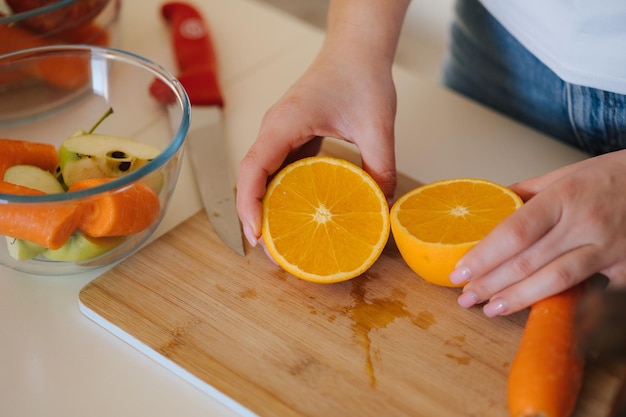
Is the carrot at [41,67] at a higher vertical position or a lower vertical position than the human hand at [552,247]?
higher

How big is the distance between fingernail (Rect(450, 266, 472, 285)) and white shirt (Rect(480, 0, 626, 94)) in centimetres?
45

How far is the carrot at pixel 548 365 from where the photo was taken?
0.74m

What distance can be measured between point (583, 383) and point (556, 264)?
147mm

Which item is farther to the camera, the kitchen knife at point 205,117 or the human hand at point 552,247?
the kitchen knife at point 205,117

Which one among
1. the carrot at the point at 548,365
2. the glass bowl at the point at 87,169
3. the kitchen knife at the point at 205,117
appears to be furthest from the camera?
the kitchen knife at the point at 205,117

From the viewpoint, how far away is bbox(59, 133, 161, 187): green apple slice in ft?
3.17

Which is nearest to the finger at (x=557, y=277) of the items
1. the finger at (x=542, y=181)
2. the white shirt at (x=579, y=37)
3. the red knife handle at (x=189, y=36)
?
the finger at (x=542, y=181)

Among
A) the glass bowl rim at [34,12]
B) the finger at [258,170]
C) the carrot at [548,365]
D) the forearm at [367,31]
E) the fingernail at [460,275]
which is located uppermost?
the glass bowl rim at [34,12]

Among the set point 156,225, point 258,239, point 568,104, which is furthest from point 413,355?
point 568,104

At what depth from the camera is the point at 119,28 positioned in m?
1.42

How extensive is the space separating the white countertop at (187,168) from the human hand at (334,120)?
0.17 m

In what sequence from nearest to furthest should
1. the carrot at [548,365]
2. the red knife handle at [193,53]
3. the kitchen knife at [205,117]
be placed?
1. the carrot at [548,365]
2. the kitchen knife at [205,117]
3. the red knife handle at [193,53]

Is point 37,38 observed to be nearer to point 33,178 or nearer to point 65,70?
point 65,70

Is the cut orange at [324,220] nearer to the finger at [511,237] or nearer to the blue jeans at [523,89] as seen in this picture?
the finger at [511,237]
